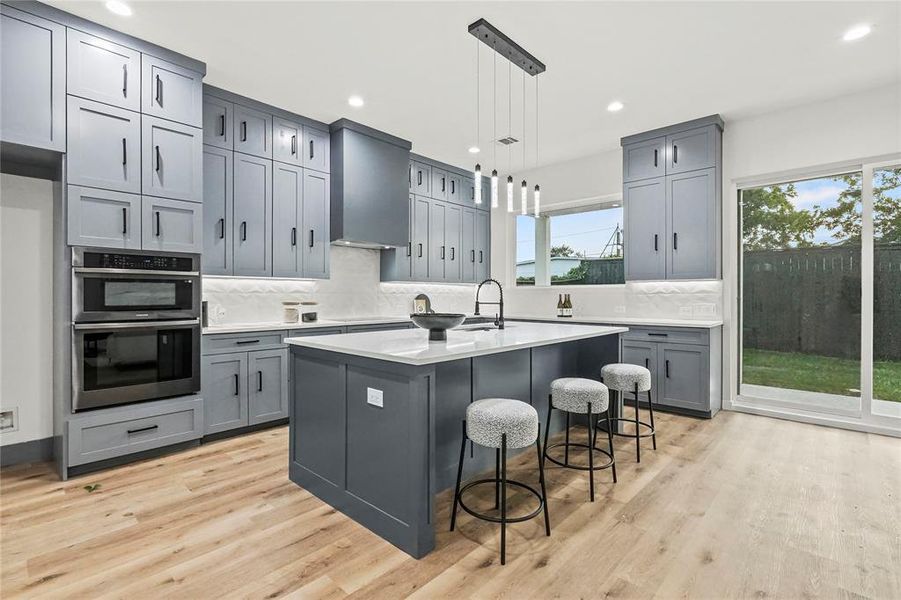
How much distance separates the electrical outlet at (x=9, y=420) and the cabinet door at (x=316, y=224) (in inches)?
93.2

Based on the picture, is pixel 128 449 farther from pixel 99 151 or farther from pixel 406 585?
pixel 406 585

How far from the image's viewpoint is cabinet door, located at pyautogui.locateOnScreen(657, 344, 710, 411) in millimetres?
4258

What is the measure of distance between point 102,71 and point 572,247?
5.17 meters

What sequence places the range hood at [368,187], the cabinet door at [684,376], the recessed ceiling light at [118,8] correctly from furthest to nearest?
the range hood at [368,187] → the cabinet door at [684,376] → the recessed ceiling light at [118,8]

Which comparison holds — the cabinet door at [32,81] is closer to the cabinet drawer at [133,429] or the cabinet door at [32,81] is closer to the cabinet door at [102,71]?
the cabinet door at [102,71]

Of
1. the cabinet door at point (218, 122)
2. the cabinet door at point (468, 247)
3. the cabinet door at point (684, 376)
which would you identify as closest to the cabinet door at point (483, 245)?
the cabinet door at point (468, 247)

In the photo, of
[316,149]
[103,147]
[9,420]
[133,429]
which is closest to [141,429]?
[133,429]

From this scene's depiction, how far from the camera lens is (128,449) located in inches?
122

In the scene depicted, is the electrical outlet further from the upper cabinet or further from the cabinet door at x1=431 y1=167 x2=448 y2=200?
the upper cabinet

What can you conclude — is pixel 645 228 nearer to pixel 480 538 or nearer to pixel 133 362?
pixel 480 538

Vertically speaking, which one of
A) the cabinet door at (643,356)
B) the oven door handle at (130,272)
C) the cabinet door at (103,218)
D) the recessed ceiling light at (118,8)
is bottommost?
the cabinet door at (643,356)

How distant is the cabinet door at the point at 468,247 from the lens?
6402 mm

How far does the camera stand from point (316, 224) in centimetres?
463

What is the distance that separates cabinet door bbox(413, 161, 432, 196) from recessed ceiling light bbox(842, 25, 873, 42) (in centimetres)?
413
